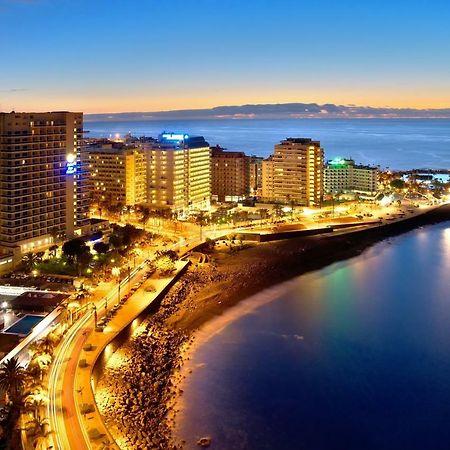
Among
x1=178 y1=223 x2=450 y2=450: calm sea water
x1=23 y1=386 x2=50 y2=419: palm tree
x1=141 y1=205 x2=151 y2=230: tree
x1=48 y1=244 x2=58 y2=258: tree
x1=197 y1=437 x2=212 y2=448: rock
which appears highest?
x1=141 y1=205 x2=151 y2=230: tree

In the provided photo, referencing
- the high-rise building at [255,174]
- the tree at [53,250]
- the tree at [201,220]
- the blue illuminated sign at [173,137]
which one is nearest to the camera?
the tree at [53,250]

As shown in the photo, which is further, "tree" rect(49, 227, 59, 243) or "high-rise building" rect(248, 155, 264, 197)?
"high-rise building" rect(248, 155, 264, 197)

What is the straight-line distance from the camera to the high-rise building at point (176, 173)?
38.5 meters

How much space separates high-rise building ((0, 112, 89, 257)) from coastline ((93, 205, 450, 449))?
683 cm

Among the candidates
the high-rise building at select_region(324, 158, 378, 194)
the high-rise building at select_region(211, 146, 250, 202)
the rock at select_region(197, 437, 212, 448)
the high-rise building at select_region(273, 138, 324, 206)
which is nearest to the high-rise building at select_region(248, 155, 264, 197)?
the high-rise building at select_region(211, 146, 250, 202)

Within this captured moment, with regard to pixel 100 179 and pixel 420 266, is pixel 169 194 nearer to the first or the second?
pixel 100 179

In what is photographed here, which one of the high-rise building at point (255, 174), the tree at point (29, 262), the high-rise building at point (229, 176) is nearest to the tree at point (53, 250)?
the tree at point (29, 262)

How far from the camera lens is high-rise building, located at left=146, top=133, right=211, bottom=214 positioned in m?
38.5

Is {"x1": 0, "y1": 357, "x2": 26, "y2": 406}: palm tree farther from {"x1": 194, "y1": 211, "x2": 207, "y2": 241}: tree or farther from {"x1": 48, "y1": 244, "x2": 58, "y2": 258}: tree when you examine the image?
{"x1": 194, "y1": 211, "x2": 207, "y2": 241}: tree

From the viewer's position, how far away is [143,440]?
40.9ft

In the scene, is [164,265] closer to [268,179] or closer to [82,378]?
[82,378]

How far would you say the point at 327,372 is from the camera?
653 inches

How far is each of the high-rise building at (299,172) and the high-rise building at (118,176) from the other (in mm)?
10884

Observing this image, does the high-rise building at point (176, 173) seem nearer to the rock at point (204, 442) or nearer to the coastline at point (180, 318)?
the coastline at point (180, 318)
